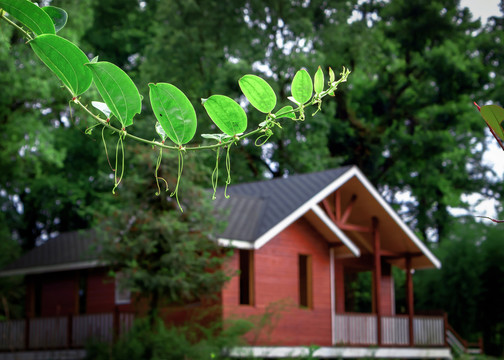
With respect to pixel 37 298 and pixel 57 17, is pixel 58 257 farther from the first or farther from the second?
pixel 57 17

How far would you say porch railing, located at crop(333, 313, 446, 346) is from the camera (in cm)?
2008

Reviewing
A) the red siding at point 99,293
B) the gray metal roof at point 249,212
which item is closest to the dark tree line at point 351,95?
the gray metal roof at point 249,212

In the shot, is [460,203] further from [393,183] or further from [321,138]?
[321,138]

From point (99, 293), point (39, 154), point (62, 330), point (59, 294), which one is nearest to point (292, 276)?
point (99, 293)

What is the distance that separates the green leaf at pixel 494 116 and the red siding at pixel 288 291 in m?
16.4

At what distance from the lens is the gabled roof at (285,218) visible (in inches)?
743

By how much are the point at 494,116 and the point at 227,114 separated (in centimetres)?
30

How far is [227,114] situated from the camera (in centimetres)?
86

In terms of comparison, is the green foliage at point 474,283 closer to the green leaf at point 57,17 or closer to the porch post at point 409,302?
the porch post at point 409,302

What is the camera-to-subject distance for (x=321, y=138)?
2955cm

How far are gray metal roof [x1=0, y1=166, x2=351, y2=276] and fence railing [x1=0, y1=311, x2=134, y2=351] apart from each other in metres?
1.60

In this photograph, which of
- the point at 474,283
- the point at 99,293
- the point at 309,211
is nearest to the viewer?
the point at 309,211

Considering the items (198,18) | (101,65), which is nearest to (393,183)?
(198,18)

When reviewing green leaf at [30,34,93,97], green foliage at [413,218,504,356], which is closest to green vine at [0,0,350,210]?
green leaf at [30,34,93,97]
